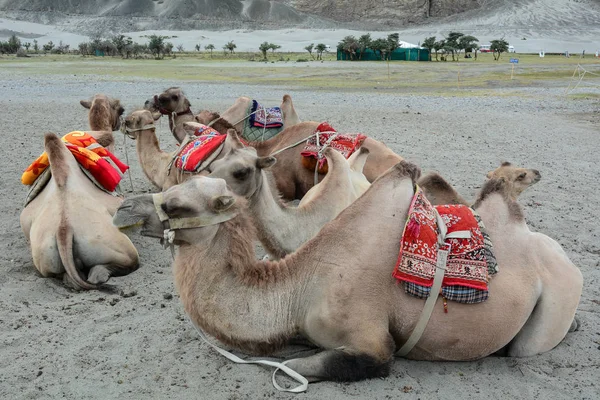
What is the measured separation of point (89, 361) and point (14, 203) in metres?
5.17

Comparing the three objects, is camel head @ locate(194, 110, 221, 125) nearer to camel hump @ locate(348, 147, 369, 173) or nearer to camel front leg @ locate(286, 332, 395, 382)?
camel hump @ locate(348, 147, 369, 173)

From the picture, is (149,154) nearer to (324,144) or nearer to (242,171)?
(324,144)

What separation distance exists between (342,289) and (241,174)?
66.7 inches

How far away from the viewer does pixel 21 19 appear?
13750 cm

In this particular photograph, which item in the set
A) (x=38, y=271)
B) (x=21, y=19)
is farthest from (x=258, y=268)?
(x=21, y=19)

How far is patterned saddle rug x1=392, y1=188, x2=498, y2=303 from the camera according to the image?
401cm

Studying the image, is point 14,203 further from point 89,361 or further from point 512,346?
point 512,346

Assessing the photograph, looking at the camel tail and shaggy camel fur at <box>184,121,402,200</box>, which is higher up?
shaggy camel fur at <box>184,121,402,200</box>

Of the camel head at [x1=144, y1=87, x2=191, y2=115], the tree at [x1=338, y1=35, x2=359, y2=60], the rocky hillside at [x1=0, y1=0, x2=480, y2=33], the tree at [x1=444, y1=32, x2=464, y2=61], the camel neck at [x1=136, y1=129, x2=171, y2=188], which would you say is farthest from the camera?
the rocky hillside at [x1=0, y1=0, x2=480, y2=33]

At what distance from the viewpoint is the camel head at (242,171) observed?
5.31m

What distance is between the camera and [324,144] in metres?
7.52

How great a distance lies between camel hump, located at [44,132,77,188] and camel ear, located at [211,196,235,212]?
322cm

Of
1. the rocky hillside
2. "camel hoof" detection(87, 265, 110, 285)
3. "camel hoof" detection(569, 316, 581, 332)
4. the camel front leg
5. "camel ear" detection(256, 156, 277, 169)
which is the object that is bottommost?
"camel hoof" detection(87, 265, 110, 285)

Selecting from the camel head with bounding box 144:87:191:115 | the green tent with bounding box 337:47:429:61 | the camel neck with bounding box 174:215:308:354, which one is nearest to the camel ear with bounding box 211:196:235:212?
the camel neck with bounding box 174:215:308:354
